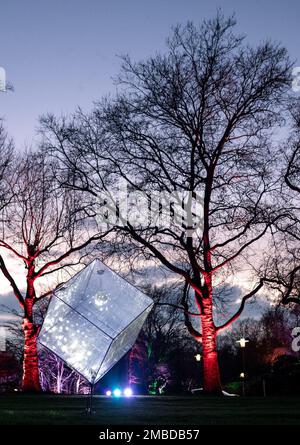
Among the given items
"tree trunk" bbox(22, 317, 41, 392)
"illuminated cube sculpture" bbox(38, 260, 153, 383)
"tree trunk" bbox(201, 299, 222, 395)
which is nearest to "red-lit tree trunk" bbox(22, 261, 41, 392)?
"tree trunk" bbox(22, 317, 41, 392)

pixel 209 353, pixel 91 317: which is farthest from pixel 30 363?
pixel 91 317

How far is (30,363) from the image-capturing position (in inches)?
1030

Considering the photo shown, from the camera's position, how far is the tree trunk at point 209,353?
2311 centimetres

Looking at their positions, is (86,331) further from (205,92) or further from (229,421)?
(205,92)

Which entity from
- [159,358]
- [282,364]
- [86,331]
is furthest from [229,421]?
[159,358]

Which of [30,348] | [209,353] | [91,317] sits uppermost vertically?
[30,348]

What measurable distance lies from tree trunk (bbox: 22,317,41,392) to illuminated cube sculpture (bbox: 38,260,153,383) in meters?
13.5

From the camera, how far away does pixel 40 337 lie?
13.0 m

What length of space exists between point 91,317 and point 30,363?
14.8 metres

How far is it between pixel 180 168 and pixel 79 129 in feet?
14.3

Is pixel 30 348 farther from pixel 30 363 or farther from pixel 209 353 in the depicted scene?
pixel 209 353

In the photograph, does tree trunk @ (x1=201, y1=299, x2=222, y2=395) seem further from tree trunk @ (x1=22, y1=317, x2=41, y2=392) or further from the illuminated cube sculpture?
the illuminated cube sculpture

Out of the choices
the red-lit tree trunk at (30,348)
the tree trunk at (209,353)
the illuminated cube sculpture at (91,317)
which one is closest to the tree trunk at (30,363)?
the red-lit tree trunk at (30,348)

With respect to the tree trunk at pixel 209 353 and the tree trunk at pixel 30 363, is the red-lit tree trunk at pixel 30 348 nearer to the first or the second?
the tree trunk at pixel 30 363
